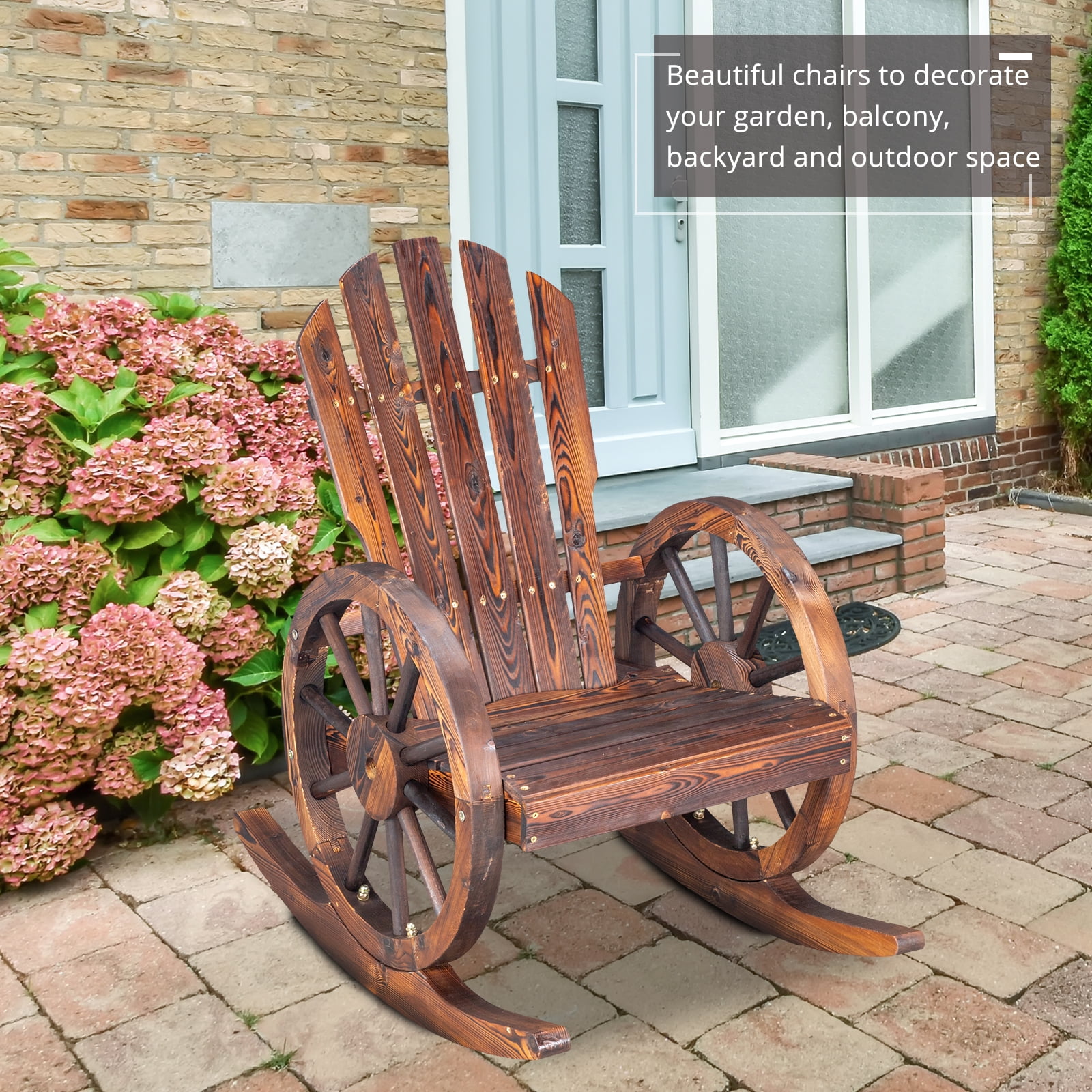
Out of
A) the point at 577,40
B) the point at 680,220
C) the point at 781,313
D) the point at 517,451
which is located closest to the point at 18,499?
the point at 517,451

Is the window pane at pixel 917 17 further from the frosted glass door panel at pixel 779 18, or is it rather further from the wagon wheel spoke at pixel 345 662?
the wagon wheel spoke at pixel 345 662

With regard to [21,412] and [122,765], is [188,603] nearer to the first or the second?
[122,765]

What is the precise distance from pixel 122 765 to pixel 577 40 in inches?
131

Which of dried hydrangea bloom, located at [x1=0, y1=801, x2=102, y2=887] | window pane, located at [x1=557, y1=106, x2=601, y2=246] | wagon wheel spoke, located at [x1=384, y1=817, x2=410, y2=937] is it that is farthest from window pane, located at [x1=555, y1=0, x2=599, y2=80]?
wagon wheel spoke, located at [x1=384, y1=817, x2=410, y2=937]

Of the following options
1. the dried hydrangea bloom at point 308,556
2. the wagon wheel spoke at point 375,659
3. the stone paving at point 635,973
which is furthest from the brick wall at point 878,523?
the wagon wheel spoke at point 375,659

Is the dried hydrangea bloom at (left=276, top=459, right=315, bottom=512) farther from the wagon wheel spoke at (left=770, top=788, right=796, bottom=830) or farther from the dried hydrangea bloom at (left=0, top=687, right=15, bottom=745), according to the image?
the wagon wheel spoke at (left=770, top=788, right=796, bottom=830)

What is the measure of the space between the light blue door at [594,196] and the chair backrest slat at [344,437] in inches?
86.5

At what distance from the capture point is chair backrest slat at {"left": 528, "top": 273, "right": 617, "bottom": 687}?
99.0 inches

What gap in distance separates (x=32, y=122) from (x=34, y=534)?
1.49 meters

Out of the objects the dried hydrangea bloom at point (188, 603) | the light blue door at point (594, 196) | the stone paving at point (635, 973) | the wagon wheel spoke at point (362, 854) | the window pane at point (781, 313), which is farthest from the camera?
the window pane at point (781, 313)

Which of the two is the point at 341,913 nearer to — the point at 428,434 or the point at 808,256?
the point at 428,434

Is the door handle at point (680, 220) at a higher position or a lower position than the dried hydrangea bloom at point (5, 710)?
higher

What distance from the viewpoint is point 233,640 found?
111 inches

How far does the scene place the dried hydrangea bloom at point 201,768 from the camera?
263 cm
